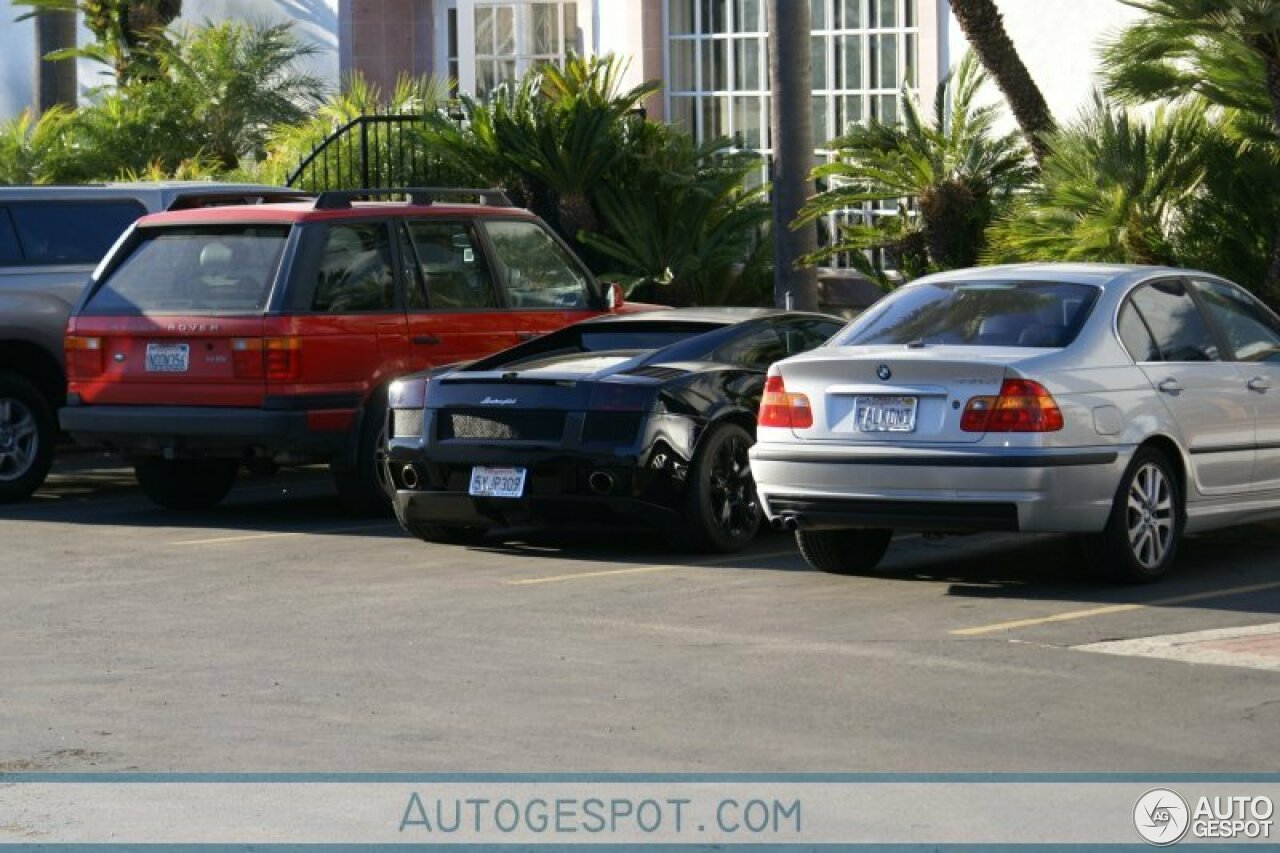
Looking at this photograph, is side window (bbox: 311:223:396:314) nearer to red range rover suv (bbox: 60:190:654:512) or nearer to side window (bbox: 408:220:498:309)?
red range rover suv (bbox: 60:190:654:512)

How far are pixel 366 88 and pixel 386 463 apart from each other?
45.7 feet

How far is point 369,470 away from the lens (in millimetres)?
13773

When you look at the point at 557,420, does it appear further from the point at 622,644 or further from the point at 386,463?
the point at 622,644

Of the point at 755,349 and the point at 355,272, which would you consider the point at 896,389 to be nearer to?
the point at 755,349

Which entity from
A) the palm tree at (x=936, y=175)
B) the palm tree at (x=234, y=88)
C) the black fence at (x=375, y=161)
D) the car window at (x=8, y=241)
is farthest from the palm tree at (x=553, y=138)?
the palm tree at (x=234, y=88)

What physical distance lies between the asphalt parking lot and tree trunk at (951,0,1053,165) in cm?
569

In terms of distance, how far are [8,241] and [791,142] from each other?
511 cm

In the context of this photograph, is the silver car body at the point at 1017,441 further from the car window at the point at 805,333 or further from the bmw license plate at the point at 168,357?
the bmw license plate at the point at 168,357

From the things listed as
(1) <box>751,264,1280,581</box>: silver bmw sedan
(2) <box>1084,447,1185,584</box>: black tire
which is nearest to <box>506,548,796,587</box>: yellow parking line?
(1) <box>751,264,1280,581</box>: silver bmw sedan

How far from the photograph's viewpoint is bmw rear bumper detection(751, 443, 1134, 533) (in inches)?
408

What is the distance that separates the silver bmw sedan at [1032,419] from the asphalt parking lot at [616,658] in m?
0.34

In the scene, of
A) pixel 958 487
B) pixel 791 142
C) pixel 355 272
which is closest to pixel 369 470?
pixel 355 272

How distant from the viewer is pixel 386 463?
12695 millimetres

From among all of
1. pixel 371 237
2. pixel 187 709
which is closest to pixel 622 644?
pixel 187 709
